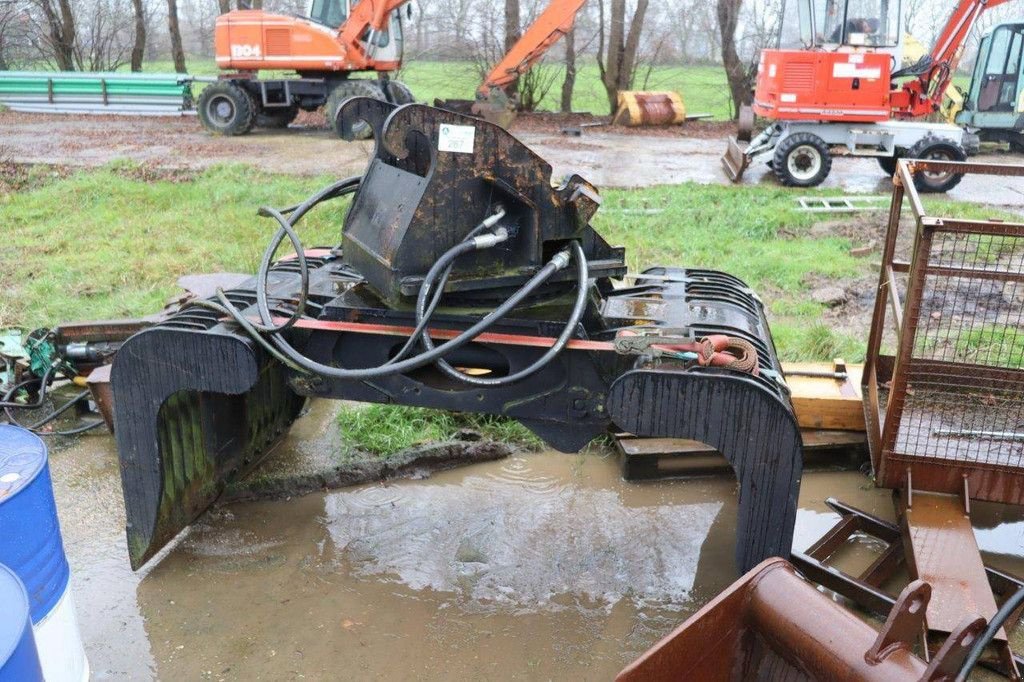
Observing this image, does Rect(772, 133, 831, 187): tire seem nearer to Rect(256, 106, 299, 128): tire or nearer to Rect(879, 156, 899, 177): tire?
Rect(879, 156, 899, 177): tire

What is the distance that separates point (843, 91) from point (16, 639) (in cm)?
1258

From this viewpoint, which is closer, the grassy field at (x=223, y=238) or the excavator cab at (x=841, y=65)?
the grassy field at (x=223, y=238)

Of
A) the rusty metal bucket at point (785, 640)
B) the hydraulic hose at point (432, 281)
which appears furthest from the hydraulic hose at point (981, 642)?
the hydraulic hose at point (432, 281)

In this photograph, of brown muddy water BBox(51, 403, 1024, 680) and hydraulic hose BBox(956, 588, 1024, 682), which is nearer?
hydraulic hose BBox(956, 588, 1024, 682)

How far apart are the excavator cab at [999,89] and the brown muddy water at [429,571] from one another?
46.6ft

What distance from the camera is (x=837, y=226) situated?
384 inches

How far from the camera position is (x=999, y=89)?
16.3 m

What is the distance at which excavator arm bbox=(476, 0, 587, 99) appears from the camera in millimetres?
16656

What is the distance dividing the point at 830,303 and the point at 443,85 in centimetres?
1860

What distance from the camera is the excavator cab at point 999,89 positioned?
16.1 metres

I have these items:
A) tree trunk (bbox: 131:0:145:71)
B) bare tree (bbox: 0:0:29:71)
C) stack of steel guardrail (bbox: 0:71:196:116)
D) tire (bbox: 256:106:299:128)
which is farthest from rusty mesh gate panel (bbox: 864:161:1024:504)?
bare tree (bbox: 0:0:29:71)

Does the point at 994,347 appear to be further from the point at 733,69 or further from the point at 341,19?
the point at 733,69

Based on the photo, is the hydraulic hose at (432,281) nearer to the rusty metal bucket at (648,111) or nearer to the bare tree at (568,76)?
the rusty metal bucket at (648,111)

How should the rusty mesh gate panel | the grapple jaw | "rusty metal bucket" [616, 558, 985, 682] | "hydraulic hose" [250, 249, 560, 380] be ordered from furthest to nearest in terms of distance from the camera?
the rusty mesh gate panel, the grapple jaw, "hydraulic hose" [250, 249, 560, 380], "rusty metal bucket" [616, 558, 985, 682]
